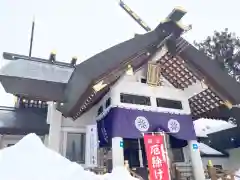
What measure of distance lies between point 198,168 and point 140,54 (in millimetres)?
4792

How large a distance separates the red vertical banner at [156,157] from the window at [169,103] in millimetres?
1814

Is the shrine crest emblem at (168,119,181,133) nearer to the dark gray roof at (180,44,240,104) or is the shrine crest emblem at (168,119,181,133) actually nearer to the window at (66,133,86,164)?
the dark gray roof at (180,44,240,104)

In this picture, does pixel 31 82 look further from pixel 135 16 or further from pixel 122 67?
pixel 135 16

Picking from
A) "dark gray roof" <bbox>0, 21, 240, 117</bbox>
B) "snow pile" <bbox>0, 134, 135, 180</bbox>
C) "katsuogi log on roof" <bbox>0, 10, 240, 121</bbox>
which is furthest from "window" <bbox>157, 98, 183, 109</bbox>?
"snow pile" <bbox>0, 134, 135, 180</bbox>

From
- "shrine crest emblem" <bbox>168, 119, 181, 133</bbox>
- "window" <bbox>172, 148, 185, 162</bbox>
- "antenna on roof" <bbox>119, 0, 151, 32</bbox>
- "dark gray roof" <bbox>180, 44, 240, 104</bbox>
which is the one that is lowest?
"window" <bbox>172, 148, 185, 162</bbox>

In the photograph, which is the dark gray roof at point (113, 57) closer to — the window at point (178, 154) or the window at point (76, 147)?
the window at point (76, 147)

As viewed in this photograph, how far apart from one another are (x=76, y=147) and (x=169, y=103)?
4373mm

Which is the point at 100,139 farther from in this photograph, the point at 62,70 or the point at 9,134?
the point at 62,70

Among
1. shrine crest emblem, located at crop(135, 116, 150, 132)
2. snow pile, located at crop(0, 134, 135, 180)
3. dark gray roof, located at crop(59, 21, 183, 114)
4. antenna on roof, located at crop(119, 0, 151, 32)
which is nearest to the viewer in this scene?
snow pile, located at crop(0, 134, 135, 180)

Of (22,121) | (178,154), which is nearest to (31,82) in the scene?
(22,121)

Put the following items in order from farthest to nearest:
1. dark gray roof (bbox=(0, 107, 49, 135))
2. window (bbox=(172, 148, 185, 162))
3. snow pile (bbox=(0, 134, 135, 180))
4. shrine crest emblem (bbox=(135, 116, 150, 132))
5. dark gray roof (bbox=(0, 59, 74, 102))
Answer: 1. window (bbox=(172, 148, 185, 162))
2. dark gray roof (bbox=(0, 107, 49, 135))
3. dark gray roof (bbox=(0, 59, 74, 102))
4. shrine crest emblem (bbox=(135, 116, 150, 132))
5. snow pile (bbox=(0, 134, 135, 180))

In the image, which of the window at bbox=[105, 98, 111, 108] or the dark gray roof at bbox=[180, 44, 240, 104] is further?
the window at bbox=[105, 98, 111, 108]

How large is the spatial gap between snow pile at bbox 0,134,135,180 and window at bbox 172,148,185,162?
27.0 ft

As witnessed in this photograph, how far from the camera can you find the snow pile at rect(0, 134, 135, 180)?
9.87 ft
